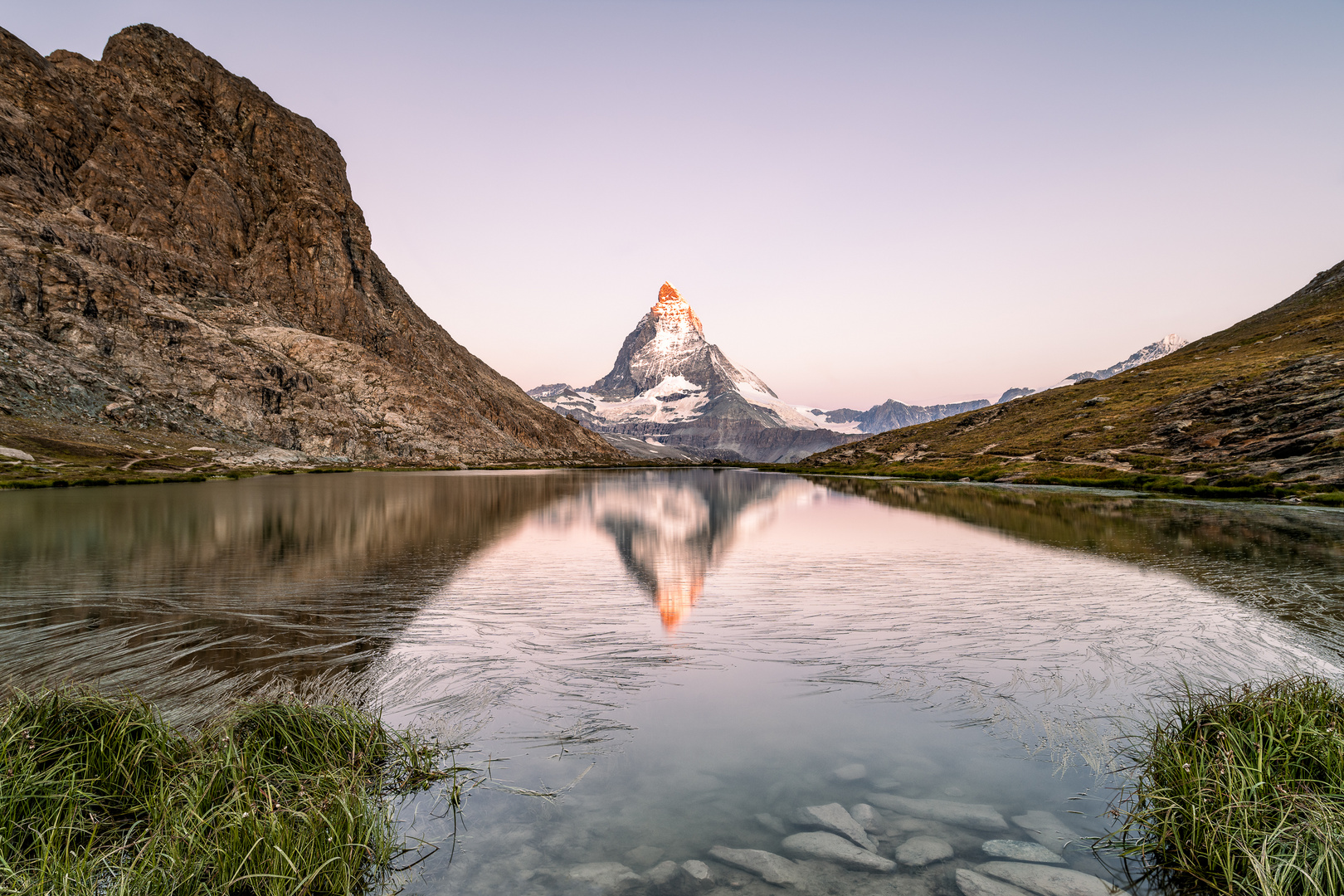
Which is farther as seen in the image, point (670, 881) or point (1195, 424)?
point (1195, 424)

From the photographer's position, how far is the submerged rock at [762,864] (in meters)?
6.98

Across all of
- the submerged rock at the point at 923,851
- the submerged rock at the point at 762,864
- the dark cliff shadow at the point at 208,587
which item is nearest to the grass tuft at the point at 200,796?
the submerged rock at the point at 762,864

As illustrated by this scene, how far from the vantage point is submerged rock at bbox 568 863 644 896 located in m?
6.76

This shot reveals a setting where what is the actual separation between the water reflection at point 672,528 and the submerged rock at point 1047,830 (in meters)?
10.1

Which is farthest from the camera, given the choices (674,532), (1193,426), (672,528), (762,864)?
(1193,426)

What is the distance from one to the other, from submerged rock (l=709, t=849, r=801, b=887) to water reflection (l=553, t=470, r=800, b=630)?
9.63 meters

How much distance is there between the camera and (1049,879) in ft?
22.8

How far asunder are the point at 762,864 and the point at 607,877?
1.77 m

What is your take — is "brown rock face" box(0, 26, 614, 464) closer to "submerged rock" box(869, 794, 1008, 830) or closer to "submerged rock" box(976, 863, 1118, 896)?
"submerged rock" box(869, 794, 1008, 830)

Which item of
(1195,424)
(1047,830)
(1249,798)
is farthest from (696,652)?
(1195,424)

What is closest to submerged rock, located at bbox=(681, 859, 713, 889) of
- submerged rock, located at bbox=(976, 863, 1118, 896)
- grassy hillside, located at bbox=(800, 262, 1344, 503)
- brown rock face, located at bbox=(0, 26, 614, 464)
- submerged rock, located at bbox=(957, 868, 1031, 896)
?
submerged rock, located at bbox=(957, 868, 1031, 896)

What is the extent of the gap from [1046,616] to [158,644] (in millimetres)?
22653

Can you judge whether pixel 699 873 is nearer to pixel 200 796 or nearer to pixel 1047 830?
pixel 1047 830

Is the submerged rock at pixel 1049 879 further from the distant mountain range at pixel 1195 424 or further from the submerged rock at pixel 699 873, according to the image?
the distant mountain range at pixel 1195 424
